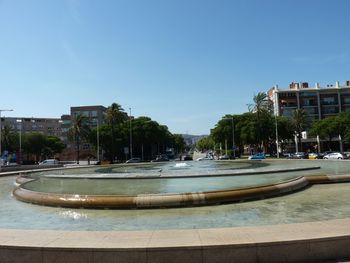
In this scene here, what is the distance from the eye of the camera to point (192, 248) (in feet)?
22.3

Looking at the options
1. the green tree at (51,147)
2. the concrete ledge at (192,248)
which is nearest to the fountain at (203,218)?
the concrete ledge at (192,248)

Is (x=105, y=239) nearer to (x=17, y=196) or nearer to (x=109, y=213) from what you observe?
(x=109, y=213)

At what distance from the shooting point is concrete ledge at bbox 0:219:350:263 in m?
6.80

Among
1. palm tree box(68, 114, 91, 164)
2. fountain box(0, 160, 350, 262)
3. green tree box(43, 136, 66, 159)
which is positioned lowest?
fountain box(0, 160, 350, 262)

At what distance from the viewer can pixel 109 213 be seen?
40.9ft

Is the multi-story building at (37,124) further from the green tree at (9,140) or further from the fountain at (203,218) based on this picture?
the fountain at (203,218)

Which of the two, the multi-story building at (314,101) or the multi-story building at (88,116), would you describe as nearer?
the multi-story building at (314,101)

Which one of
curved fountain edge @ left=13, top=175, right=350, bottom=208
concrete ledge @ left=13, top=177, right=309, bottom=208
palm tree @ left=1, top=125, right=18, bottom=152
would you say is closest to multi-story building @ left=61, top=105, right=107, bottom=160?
palm tree @ left=1, top=125, right=18, bottom=152

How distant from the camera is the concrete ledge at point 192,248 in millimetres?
6805

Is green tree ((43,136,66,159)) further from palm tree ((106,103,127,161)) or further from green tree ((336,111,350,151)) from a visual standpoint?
green tree ((336,111,350,151))

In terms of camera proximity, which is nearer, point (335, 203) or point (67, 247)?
point (67, 247)

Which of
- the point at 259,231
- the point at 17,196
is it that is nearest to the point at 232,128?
the point at 17,196

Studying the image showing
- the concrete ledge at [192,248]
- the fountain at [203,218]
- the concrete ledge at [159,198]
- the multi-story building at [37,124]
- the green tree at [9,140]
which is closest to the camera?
the concrete ledge at [192,248]

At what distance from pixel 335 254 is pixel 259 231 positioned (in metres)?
1.41
